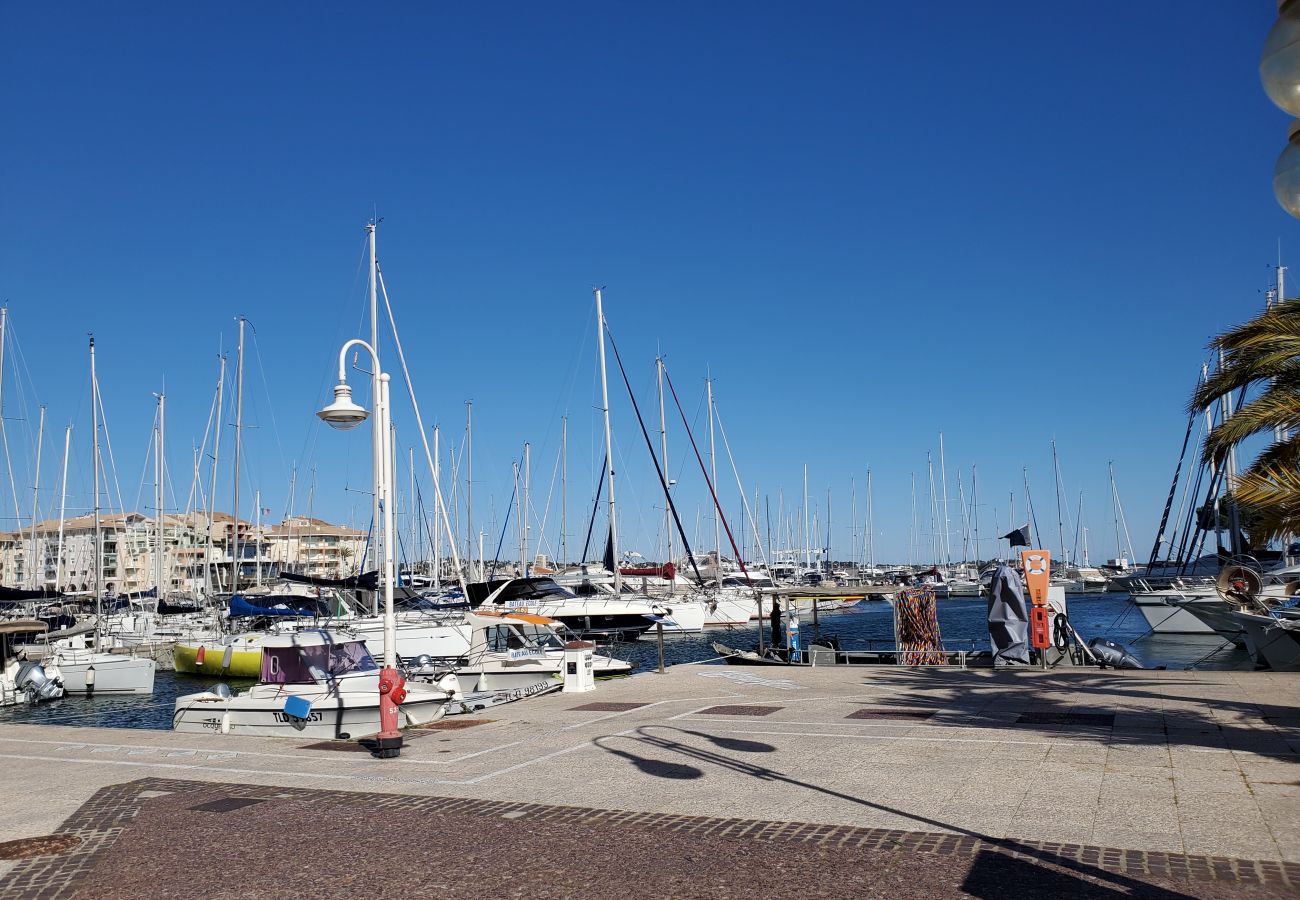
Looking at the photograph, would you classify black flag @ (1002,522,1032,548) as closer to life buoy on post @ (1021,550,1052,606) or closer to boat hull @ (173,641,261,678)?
life buoy on post @ (1021,550,1052,606)

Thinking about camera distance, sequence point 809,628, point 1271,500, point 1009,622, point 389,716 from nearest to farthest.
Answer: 1. point 1271,500
2. point 389,716
3. point 1009,622
4. point 809,628

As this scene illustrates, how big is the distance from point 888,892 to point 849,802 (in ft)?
9.96

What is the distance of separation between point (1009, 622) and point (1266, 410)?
11409mm

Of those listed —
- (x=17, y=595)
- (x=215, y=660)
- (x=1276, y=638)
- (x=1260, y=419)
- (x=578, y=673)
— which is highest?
(x=1260, y=419)

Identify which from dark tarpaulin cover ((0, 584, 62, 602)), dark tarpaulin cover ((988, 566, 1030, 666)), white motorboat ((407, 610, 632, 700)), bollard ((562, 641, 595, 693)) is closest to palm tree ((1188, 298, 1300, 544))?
dark tarpaulin cover ((988, 566, 1030, 666))

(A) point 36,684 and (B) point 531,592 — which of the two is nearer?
(A) point 36,684

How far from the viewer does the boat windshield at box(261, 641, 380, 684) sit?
73.8 ft

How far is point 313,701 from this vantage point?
67.9 ft

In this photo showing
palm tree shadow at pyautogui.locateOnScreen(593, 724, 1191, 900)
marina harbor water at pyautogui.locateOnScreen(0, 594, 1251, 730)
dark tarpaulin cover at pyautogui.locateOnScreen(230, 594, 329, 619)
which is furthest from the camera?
dark tarpaulin cover at pyautogui.locateOnScreen(230, 594, 329, 619)

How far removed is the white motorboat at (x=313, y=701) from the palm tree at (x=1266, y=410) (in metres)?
14.2

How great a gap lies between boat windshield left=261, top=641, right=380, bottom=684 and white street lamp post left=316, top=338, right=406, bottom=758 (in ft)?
27.0

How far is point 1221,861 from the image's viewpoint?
7.91 metres

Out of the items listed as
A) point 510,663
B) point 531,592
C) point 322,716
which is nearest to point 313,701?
point 322,716

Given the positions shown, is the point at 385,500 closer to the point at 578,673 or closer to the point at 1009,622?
the point at 578,673
